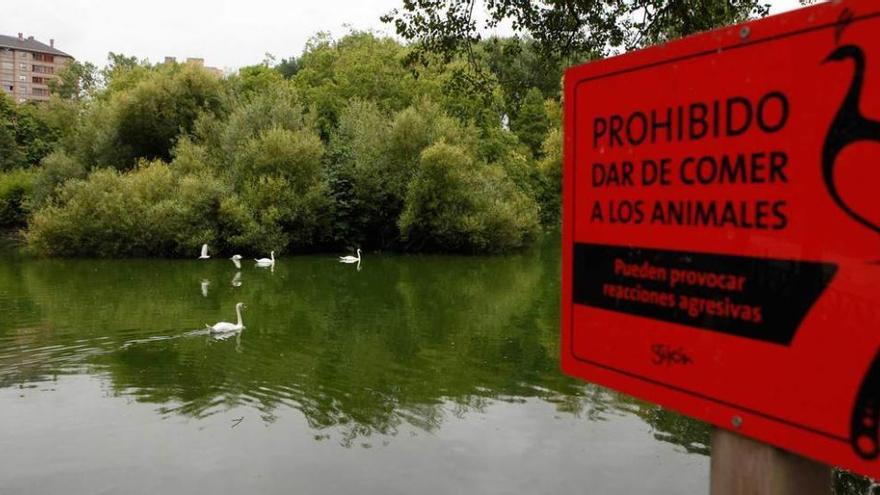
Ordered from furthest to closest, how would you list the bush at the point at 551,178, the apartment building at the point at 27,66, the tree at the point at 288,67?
the apartment building at the point at 27,66
the tree at the point at 288,67
the bush at the point at 551,178

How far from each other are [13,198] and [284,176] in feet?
78.5

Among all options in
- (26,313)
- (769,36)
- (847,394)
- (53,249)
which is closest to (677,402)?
(847,394)

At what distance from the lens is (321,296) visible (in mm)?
21188

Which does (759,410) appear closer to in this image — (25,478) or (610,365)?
(610,365)

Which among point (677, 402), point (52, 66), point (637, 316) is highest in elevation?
point (52, 66)

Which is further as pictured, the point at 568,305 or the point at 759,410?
the point at 568,305

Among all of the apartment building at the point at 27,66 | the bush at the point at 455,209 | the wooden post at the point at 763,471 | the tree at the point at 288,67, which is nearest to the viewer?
the wooden post at the point at 763,471

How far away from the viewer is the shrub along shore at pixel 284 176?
32.4m

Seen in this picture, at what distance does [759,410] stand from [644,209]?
1.57 feet

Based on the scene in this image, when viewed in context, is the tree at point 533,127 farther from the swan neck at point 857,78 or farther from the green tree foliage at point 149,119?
the swan neck at point 857,78

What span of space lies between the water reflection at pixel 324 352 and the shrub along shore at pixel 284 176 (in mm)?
7683

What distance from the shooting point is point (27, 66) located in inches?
4437

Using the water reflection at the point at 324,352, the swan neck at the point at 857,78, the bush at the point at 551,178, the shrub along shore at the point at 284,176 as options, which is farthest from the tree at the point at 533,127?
the swan neck at the point at 857,78

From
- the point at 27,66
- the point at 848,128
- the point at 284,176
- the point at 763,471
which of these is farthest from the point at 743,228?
the point at 27,66
